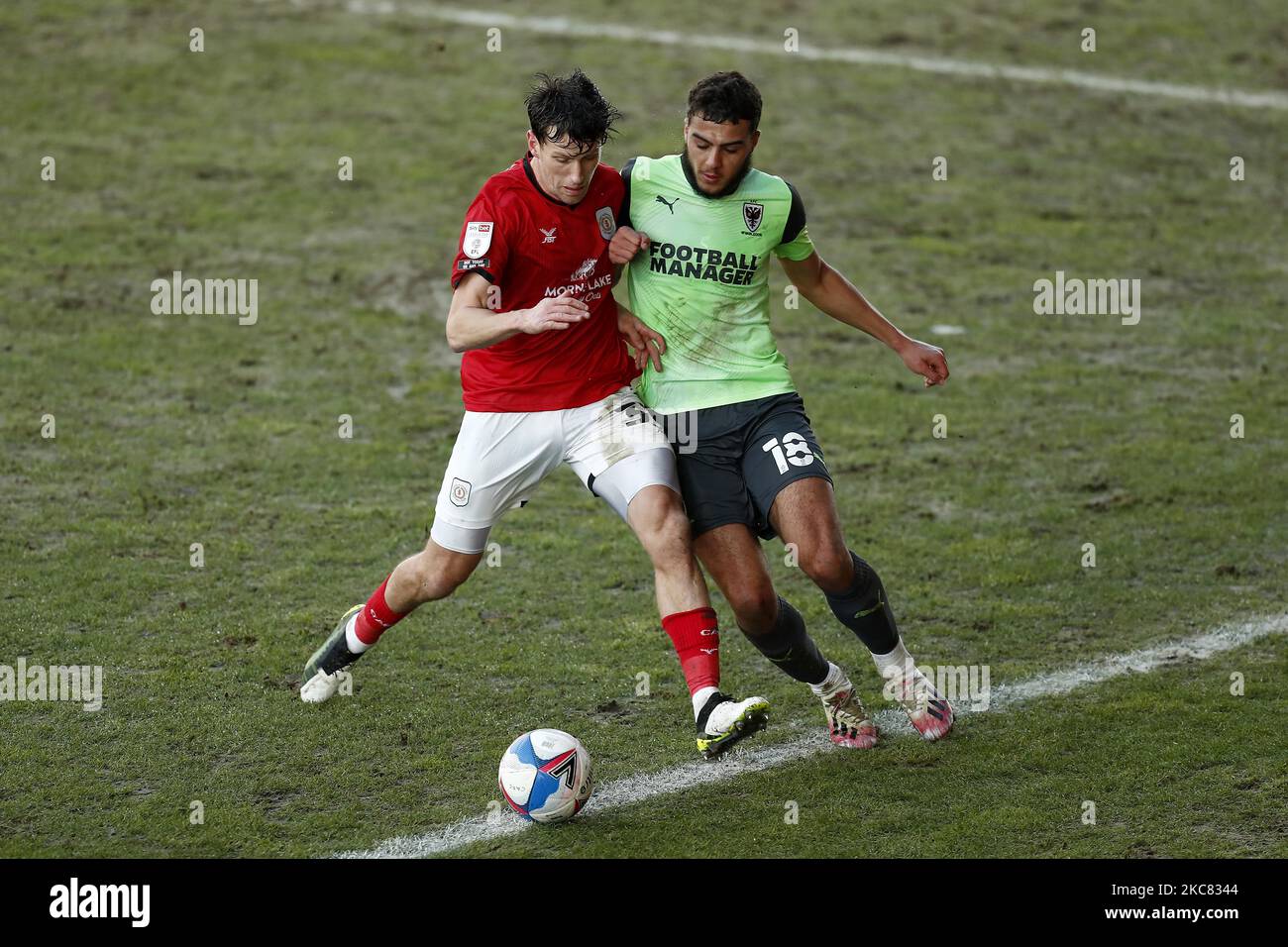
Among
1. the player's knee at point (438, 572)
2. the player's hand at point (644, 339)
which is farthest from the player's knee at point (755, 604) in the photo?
the player's knee at point (438, 572)

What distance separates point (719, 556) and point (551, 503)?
10.4 feet

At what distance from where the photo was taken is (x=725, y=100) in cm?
571

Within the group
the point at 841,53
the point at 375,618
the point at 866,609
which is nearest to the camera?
the point at 866,609

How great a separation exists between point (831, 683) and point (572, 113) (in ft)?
8.08

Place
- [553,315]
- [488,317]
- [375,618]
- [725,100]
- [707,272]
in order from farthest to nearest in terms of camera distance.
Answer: [375,618] < [707,272] < [725,100] < [488,317] < [553,315]

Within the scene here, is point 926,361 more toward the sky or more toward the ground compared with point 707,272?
more toward the ground

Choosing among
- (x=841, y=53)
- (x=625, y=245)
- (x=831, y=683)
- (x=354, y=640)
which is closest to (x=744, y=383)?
(x=625, y=245)

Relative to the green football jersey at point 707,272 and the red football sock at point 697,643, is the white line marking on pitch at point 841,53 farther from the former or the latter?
the red football sock at point 697,643

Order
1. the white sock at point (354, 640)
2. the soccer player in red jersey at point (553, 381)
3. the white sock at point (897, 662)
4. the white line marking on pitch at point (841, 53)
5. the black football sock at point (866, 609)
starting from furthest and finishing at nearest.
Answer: the white line marking on pitch at point (841, 53)
the white sock at point (354, 640)
the white sock at point (897, 662)
the black football sock at point (866, 609)
the soccer player in red jersey at point (553, 381)

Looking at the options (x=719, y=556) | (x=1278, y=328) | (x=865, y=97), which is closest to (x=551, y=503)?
(x=719, y=556)

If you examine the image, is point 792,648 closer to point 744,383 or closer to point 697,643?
point 697,643

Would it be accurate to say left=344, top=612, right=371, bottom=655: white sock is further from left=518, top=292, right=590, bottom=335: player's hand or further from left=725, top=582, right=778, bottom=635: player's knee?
left=518, top=292, right=590, bottom=335: player's hand

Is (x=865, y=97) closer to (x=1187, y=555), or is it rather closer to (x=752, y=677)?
(x=1187, y=555)

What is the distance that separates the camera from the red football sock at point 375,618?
21.0ft
